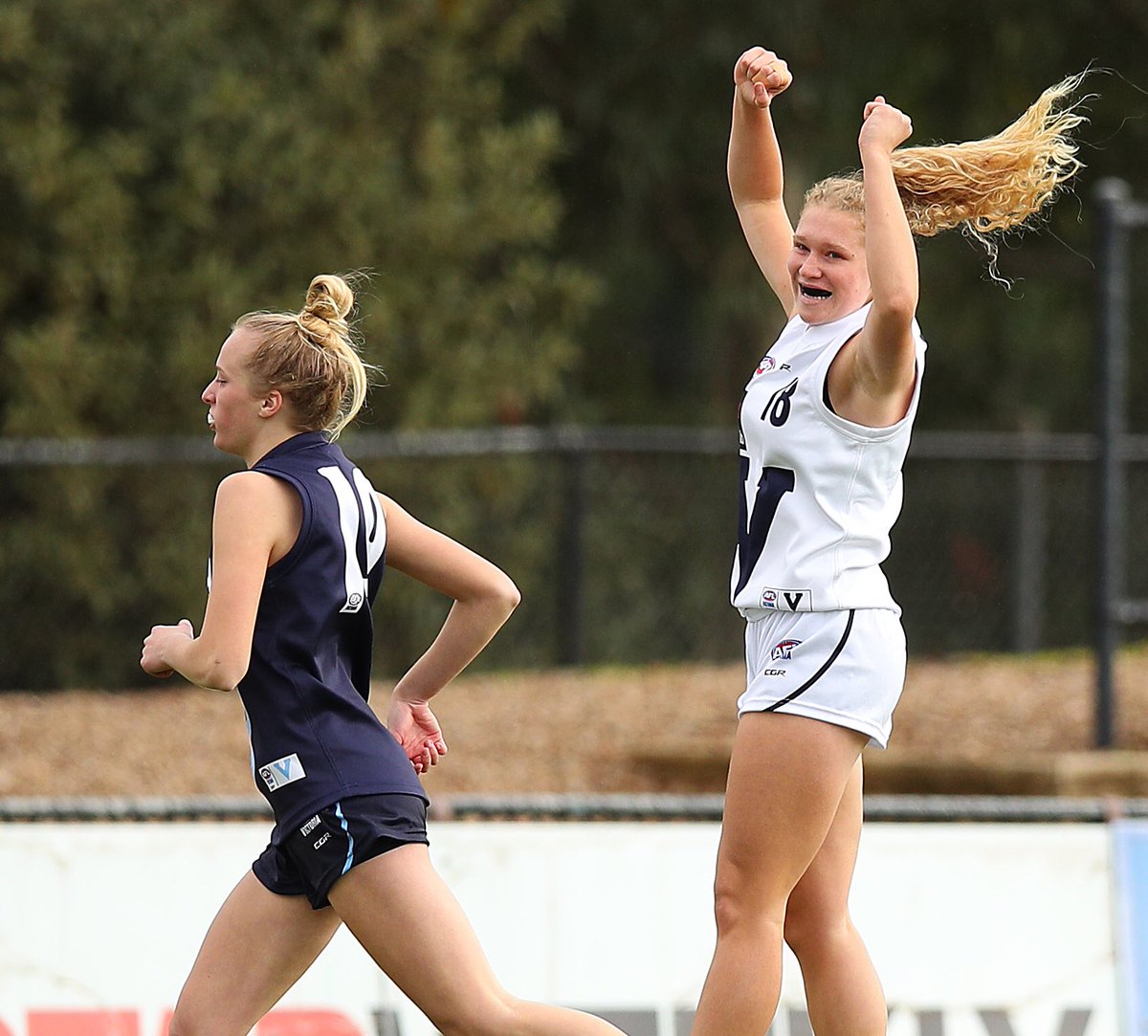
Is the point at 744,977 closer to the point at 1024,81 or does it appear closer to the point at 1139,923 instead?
the point at 1139,923

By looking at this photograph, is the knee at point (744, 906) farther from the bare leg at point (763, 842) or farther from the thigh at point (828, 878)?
the thigh at point (828, 878)

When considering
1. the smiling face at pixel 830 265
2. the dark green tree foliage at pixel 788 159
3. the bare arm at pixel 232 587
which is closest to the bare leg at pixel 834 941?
the smiling face at pixel 830 265

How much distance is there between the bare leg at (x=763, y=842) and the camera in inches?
148

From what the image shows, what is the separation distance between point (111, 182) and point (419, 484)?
277 cm

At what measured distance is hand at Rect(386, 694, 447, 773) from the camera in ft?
13.1

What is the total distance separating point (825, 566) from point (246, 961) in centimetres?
133

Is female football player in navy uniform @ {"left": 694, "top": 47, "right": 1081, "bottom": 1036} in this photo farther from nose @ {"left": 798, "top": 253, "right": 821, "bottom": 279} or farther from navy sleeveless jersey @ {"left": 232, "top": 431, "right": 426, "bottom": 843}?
navy sleeveless jersey @ {"left": 232, "top": 431, "right": 426, "bottom": 843}

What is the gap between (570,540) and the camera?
1203 centimetres

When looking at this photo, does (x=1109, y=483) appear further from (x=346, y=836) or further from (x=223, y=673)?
(x=223, y=673)

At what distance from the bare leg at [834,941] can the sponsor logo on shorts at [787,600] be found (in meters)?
0.38

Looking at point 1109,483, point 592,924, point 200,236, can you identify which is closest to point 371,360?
point 200,236

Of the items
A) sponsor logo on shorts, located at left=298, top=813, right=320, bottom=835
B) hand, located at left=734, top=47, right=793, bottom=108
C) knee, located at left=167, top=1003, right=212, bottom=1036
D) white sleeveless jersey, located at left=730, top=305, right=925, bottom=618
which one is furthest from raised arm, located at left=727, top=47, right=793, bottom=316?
knee, located at left=167, top=1003, right=212, bottom=1036

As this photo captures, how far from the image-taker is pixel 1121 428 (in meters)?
8.55

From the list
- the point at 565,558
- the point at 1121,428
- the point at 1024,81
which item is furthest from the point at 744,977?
the point at 1024,81
